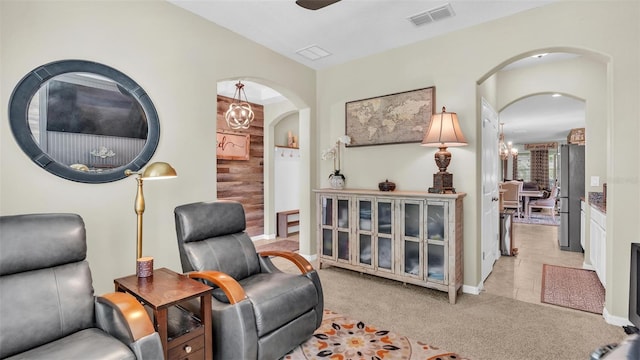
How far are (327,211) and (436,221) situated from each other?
1.32 m

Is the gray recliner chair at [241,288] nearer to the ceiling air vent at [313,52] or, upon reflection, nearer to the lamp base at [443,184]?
the lamp base at [443,184]

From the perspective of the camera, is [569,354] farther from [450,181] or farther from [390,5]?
[390,5]

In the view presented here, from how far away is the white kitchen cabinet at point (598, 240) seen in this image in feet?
10.6

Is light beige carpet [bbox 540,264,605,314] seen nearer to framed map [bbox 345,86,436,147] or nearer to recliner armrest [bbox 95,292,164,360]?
framed map [bbox 345,86,436,147]

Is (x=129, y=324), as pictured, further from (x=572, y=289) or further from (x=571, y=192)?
(x=571, y=192)

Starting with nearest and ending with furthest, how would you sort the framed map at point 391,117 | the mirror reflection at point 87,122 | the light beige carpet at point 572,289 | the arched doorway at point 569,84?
1. the mirror reflection at point 87,122
2. the light beige carpet at point 572,289
3. the framed map at point 391,117
4. the arched doorway at point 569,84

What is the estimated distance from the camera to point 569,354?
2174mm

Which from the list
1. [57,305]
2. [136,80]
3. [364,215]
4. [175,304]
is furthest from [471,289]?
[136,80]

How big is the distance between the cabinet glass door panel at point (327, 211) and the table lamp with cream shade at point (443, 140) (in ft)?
3.93

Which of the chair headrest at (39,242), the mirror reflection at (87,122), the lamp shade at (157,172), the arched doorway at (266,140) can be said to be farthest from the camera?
the arched doorway at (266,140)

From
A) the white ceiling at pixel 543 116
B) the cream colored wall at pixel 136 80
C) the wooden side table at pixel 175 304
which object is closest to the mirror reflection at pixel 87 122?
the cream colored wall at pixel 136 80

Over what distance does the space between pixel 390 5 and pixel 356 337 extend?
2831mm

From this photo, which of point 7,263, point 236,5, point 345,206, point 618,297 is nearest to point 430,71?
point 345,206

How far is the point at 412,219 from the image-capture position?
10.7 feet
